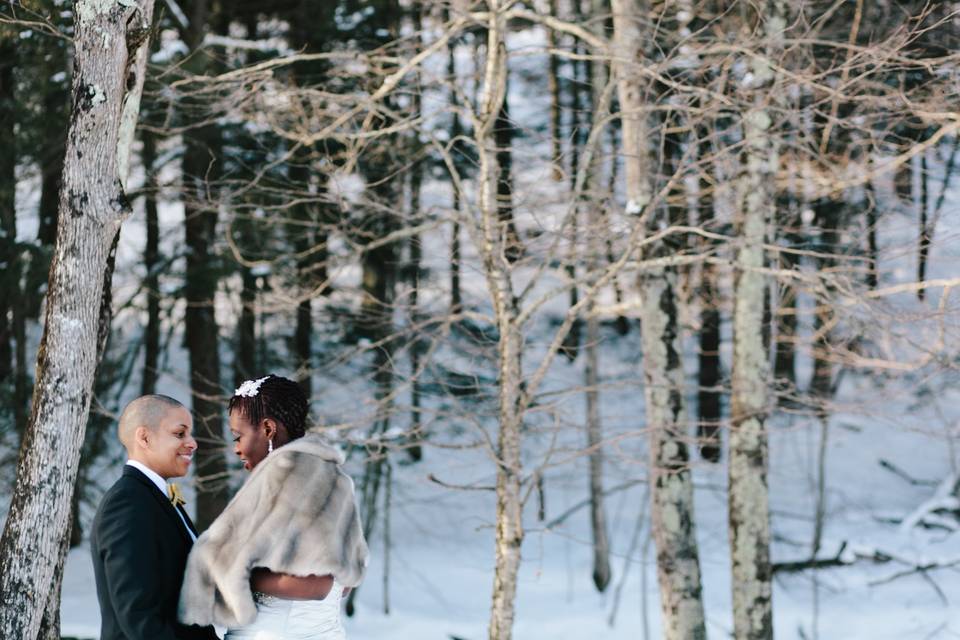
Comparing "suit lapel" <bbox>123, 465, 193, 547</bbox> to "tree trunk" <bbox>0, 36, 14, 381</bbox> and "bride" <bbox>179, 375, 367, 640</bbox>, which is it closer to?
"bride" <bbox>179, 375, 367, 640</bbox>

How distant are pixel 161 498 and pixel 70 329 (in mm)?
1965

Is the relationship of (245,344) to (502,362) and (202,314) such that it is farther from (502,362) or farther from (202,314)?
(502,362)

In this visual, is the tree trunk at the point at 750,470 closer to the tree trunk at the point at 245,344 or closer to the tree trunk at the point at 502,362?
the tree trunk at the point at 502,362

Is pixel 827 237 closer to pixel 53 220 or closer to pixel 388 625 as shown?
pixel 388 625

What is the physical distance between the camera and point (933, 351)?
23.9 ft

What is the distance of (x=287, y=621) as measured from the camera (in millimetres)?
3518

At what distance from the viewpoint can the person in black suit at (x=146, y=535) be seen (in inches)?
133

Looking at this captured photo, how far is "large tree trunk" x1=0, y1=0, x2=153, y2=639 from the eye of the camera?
5.20m

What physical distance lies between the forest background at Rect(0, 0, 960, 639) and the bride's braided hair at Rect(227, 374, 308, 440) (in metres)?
2.04

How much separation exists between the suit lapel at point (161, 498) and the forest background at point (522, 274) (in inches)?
72.1

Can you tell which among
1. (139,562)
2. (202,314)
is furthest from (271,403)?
(202,314)

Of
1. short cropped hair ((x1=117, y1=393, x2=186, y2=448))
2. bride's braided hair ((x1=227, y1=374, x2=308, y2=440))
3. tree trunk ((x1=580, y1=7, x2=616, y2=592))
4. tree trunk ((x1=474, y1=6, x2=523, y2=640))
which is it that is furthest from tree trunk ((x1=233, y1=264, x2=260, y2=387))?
bride's braided hair ((x1=227, y1=374, x2=308, y2=440))

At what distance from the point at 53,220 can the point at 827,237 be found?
36.7ft

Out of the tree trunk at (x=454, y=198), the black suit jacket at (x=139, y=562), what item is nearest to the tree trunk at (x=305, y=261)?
the tree trunk at (x=454, y=198)
